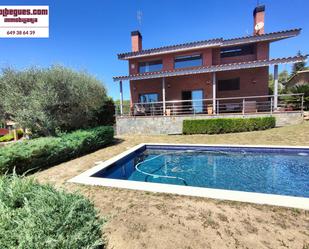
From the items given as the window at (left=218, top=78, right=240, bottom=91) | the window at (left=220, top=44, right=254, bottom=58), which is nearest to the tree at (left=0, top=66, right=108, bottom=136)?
the window at (left=218, top=78, right=240, bottom=91)

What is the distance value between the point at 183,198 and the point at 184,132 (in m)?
9.57

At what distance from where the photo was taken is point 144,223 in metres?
3.05

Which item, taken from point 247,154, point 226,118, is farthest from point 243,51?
point 247,154

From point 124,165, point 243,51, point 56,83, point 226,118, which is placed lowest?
point 124,165

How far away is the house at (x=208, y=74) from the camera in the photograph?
14.2m

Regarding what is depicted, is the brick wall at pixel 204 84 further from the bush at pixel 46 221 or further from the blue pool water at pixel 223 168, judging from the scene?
the bush at pixel 46 221

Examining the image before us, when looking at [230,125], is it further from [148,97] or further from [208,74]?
[148,97]

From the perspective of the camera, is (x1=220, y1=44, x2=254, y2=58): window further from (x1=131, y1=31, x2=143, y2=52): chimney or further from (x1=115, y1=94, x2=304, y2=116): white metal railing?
(x1=131, y1=31, x2=143, y2=52): chimney

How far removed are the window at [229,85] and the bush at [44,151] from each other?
12.0 meters

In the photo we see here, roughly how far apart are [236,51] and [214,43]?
241 cm

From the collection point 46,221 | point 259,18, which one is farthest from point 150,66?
point 46,221

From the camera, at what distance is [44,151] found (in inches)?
274

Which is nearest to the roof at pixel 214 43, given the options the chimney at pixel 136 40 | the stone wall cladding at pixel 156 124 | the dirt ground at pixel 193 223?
the chimney at pixel 136 40

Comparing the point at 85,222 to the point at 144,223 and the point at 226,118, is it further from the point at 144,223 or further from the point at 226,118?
the point at 226,118
